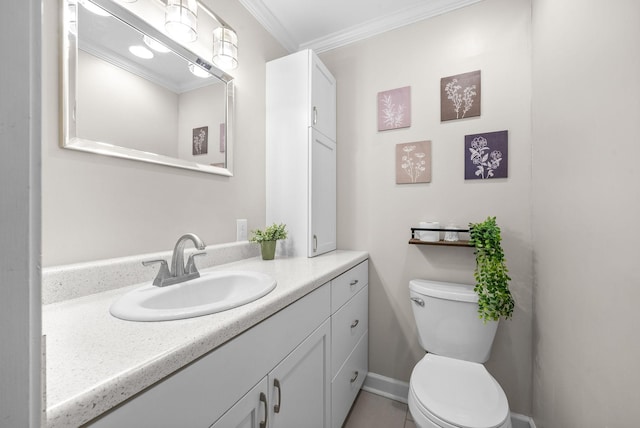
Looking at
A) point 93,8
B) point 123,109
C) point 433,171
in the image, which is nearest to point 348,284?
point 433,171

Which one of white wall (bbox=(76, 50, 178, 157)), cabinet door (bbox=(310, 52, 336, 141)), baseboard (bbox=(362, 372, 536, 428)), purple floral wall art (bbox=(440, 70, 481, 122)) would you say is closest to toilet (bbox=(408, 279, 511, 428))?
baseboard (bbox=(362, 372, 536, 428))

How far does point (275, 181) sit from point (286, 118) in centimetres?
42

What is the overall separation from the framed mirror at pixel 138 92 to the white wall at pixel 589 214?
1521 mm

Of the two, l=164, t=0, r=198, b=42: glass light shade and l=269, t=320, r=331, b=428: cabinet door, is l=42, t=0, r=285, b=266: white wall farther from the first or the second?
l=269, t=320, r=331, b=428: cabinet door

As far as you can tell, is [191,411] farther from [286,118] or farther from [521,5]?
[521,5]

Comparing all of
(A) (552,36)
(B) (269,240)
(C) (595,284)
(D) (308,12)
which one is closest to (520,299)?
(C) (595,284)

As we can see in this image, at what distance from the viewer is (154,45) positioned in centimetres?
111

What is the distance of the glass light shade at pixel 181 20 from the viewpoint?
112 centimetres

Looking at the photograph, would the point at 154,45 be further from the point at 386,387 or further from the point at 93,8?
the point at 386,387

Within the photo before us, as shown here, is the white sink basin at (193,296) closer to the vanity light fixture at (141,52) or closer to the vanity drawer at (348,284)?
the vanity drawer at (348,284)

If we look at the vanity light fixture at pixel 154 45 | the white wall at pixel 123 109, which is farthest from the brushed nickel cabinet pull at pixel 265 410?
the vanity light fixture at pixel 154 45

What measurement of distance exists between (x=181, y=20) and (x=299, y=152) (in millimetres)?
839

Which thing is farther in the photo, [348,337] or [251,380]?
[348,337]

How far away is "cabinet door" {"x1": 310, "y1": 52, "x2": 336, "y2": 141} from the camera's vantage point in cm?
165
